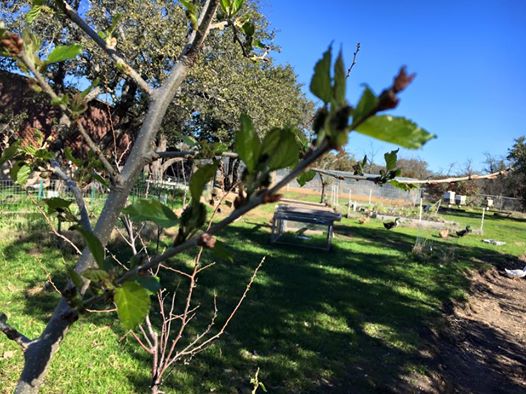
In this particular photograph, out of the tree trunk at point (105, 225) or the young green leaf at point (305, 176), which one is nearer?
the tree trunk at point (105, 225)

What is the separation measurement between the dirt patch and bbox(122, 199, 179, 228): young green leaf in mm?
4846

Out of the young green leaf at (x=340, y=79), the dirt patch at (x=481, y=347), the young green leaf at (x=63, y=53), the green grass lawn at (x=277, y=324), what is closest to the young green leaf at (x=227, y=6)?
the young green leaf at (x=63, y=53)

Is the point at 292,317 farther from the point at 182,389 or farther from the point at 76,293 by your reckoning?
the point at 76,293

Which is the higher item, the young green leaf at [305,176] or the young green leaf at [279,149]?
the young green leaf at [279,149]

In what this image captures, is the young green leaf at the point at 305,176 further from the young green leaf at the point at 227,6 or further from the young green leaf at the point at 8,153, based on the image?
the young green leaf at the point at 8,153

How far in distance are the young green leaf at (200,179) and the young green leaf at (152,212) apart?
3.0 inches

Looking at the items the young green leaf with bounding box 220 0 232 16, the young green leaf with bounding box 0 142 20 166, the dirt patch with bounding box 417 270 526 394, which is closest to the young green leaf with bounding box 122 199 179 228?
the young green leaf with bounding box 0 142 20 166

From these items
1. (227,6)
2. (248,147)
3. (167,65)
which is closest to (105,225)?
(248,147)

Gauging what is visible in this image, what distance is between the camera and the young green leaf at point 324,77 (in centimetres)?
50

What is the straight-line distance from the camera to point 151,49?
14.2 metres

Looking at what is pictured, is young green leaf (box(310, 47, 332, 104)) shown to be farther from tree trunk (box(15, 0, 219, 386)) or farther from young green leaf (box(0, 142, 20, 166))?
young green leaf (box(0, 142, 20, 166))

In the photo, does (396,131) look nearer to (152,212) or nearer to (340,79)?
(340,79)

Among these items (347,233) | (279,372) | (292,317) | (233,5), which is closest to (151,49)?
(347,233)

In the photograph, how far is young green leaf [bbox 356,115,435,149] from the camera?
0.48 metres
